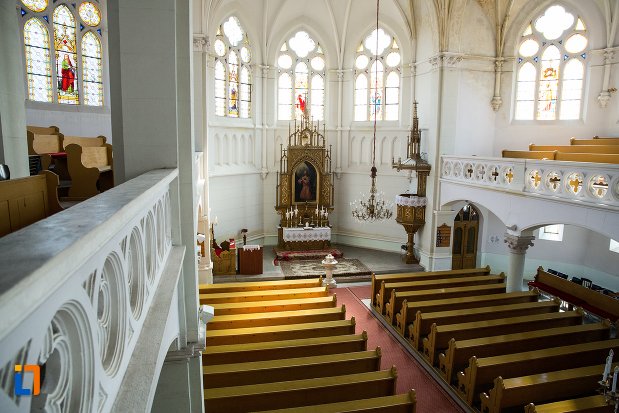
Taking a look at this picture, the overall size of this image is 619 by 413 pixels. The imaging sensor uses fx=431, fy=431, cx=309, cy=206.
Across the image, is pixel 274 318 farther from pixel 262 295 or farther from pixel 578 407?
pixel 578 407

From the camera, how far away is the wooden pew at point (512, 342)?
8.08 meters

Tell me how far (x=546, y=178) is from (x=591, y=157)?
6.94 ft

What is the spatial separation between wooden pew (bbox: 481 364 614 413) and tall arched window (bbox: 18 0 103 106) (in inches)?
495

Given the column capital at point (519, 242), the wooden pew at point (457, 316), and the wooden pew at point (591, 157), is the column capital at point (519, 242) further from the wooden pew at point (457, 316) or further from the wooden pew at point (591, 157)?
the wooden pew at point (591, 157)

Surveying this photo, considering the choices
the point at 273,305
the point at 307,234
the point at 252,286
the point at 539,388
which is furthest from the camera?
the point at 307,234

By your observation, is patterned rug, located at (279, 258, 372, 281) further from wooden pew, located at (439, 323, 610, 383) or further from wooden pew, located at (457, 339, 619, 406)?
wooden pew, located at (457, 339, 619, 406)

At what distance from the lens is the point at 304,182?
1766 centimetres

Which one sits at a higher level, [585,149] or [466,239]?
[585,149]

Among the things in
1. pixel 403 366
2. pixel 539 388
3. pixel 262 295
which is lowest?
pixel 403 366

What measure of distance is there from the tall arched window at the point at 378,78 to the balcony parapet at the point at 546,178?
4448 mm

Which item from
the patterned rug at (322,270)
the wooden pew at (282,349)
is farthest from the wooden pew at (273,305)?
the patterned rug at (322,270)

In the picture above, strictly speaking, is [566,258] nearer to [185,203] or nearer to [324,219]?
[324,219]

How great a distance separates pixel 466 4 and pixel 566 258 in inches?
370

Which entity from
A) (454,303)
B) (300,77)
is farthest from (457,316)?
(300,77)
